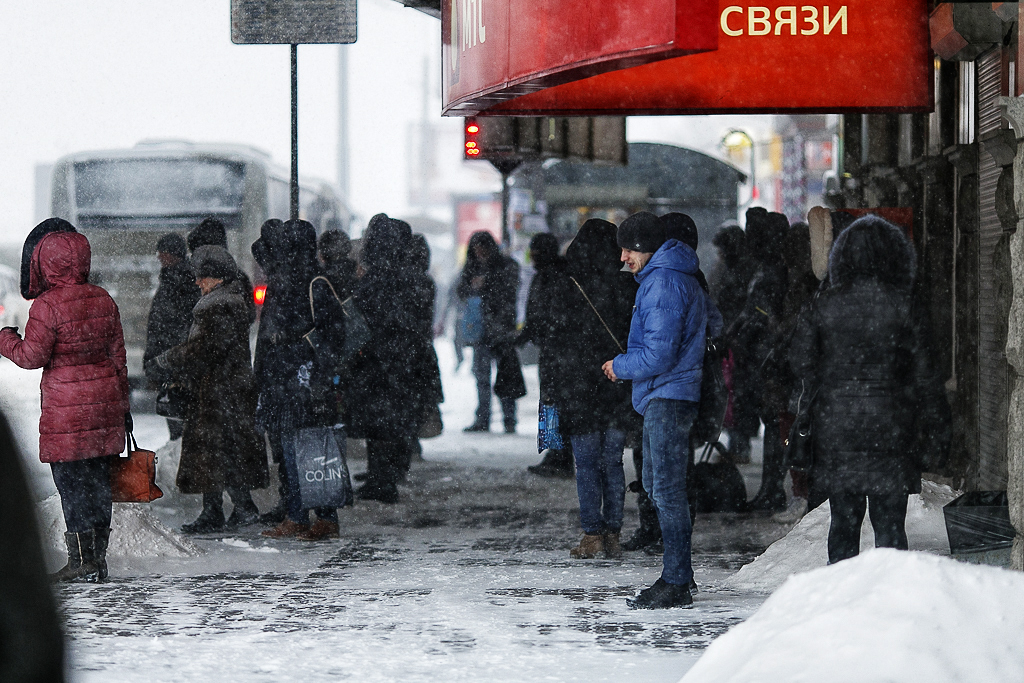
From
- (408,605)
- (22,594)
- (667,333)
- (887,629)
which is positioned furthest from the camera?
(408,605)

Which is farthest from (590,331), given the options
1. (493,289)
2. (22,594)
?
(22,594)

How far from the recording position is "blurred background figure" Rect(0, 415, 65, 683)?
5.63 feet

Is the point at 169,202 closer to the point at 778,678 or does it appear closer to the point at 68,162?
the point at 68,162

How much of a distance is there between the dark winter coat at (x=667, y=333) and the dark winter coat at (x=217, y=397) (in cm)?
279

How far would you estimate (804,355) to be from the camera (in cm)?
555

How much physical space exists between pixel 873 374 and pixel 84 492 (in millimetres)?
3812

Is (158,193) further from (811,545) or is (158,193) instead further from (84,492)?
(811,545)

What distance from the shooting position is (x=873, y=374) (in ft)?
17.7

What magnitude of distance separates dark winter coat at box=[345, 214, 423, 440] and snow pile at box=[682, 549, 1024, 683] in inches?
218

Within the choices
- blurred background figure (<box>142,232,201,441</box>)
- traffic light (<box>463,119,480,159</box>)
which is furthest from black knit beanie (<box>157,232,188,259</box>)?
traffic light (<box>463,119,480,159</box>)

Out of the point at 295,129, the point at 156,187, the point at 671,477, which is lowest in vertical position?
the point at 671,477

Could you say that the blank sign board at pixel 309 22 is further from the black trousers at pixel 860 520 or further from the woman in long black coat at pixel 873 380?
the black trousers at pixel 860 520

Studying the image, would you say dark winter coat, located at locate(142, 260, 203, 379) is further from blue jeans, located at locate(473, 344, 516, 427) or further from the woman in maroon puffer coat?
blue jeans, located at locate(473, 344, 516, 427)

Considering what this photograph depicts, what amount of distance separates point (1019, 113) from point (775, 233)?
369cm
